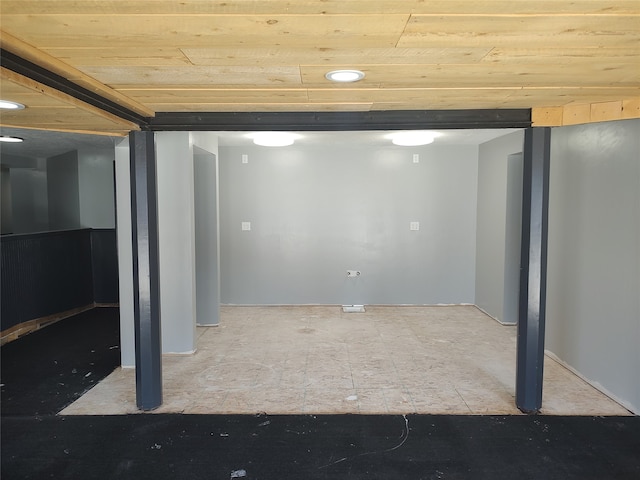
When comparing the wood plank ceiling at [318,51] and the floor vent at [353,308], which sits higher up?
the wood plank ceiling at [318,51]

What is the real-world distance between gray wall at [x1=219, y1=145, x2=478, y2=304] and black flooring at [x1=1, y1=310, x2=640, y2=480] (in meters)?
3.20

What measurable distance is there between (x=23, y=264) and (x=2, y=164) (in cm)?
324

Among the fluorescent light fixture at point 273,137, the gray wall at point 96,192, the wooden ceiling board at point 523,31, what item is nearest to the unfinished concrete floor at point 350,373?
the fluorescent light fixture at point 273,137

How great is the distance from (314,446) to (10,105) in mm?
2368

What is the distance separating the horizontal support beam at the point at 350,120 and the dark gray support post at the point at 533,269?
0.71ft

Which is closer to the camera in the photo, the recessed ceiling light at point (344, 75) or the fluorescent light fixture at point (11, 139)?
the recessed ceiling light at point (344, 75)

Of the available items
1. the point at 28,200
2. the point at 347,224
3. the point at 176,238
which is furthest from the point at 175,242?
the point at 28,200

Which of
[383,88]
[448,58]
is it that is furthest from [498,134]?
[448,58]

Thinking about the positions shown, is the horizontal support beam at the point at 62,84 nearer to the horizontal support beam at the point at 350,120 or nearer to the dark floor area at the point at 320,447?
the horizontal support beam at the point at 350,120

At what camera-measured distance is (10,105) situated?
2117 mm

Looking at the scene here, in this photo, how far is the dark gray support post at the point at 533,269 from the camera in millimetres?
2861

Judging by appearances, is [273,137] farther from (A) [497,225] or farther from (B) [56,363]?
(B) [56,363]

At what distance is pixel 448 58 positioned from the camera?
1.78 meters

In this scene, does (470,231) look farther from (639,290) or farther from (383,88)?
(383,88)
